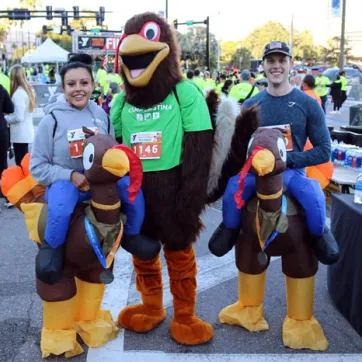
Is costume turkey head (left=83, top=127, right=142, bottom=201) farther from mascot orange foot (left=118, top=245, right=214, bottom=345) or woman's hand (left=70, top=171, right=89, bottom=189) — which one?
mascot orange foot (left=118, top=245, right=214, bottom=345)

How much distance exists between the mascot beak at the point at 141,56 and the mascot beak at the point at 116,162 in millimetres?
536

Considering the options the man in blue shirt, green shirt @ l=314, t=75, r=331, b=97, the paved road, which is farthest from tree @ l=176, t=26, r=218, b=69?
the man in blue shirt

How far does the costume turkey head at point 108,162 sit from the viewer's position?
2.60 m

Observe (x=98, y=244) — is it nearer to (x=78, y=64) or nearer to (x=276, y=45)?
(x=78, y=64)

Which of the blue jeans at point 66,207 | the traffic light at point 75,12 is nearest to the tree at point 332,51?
the traffic light at point 75,12

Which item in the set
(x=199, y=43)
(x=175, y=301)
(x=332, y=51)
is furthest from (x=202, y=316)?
(x=332, y=51)

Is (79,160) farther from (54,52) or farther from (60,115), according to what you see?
(54,52)

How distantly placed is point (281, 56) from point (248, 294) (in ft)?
5.03

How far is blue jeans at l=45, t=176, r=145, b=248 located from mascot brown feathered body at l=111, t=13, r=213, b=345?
0.54 ft

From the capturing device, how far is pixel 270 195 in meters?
2.75

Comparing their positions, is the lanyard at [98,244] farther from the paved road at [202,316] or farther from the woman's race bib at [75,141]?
the paved road at [202,316]

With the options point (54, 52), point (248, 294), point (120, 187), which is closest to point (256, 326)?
point (248, 294)

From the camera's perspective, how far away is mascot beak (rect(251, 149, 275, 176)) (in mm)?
2631

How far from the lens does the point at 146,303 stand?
11.1ft
